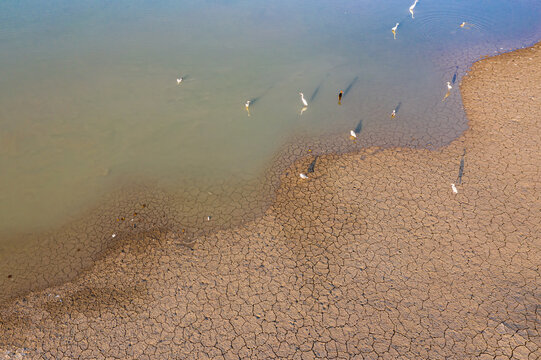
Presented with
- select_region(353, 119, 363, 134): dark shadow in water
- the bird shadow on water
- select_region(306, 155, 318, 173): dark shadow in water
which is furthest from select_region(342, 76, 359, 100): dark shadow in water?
select_region(306, 155, 318, 173): dark shadow in water

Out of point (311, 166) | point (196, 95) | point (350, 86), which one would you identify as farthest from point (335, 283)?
point (196, 95)

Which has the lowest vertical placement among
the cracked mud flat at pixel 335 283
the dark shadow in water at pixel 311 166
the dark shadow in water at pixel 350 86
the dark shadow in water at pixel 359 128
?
the cracked mud flat at pixel 335 283

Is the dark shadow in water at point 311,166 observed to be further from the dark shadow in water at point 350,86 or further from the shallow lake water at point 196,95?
the dark shadow in water at point 350,86

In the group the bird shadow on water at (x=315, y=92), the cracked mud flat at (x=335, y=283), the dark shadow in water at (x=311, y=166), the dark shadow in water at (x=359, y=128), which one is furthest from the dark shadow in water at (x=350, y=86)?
the cracked mud flat at (x=335, y=283)

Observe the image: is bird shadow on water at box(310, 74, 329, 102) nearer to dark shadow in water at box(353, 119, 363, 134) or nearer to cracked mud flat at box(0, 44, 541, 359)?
dark shadow in water at box(353, 119, 363, 134)

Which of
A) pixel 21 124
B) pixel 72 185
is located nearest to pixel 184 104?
pixel 72 185

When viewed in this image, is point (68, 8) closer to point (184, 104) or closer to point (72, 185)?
point (184, 104)
